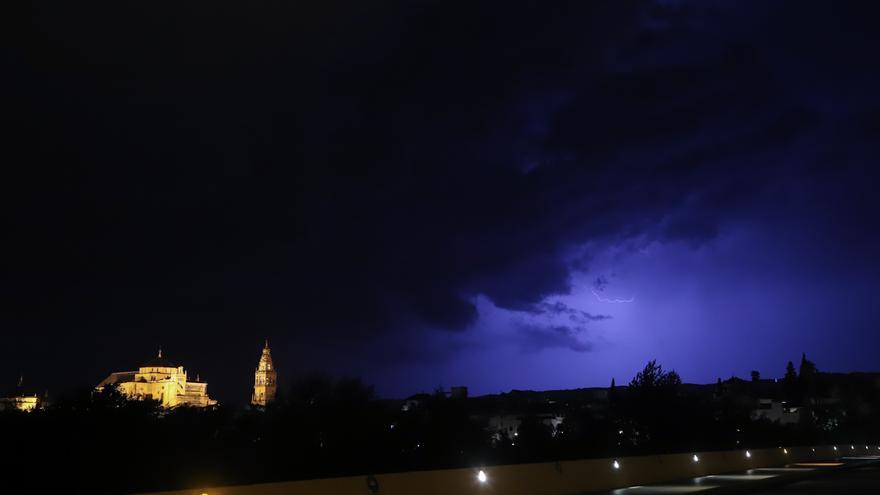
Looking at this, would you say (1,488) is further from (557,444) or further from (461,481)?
(557,444)

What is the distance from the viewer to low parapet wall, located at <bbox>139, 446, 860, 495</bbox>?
1376 cm

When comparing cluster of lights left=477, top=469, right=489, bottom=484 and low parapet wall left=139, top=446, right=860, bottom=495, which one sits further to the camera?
cluster of lights left=477, top=469, right=489, bottom=484

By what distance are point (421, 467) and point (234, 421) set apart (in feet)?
38.1

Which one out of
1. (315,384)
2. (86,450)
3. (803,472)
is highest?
(315,384)

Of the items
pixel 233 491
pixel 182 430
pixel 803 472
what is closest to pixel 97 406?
pixel 182 430

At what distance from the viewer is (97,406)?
24.5 metres

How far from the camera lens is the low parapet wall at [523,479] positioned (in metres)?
13.8

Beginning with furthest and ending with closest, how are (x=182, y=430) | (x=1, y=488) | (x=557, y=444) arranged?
(x=557, y=444) < (x=182, y=430) < (x=1, y=488)

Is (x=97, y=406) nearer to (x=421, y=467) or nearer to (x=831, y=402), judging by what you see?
(x=421, y=467)

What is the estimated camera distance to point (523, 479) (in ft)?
61.6

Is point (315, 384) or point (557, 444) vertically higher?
point (315, 384)

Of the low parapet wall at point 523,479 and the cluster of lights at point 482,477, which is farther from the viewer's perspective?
the cluster of lights at point 482,477

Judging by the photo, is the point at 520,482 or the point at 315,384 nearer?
the point at 520,482

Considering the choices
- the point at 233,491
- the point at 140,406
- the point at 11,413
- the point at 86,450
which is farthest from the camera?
the point at 140,406
